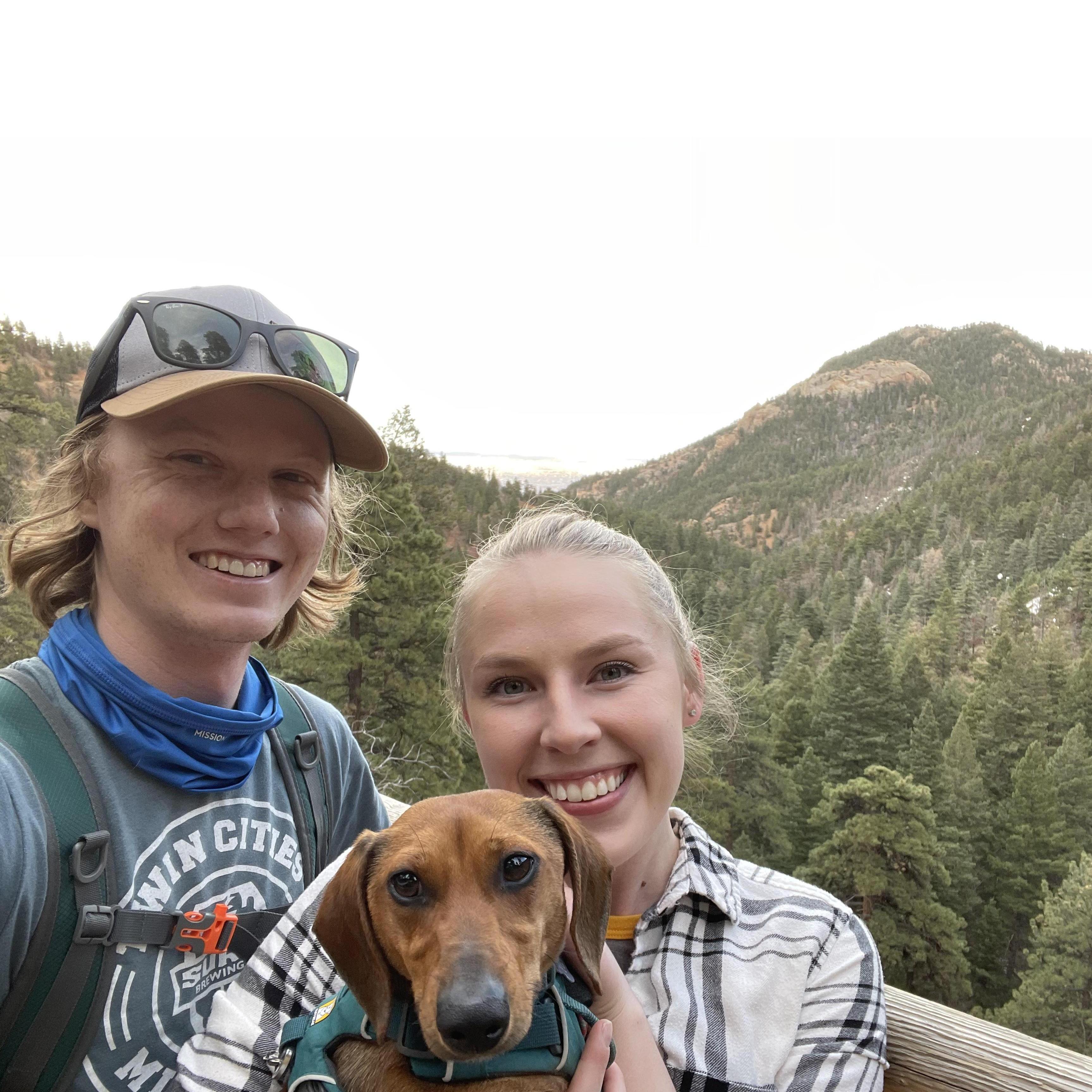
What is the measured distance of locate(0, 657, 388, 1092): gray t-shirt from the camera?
237cm

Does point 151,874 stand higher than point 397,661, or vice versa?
point 151,874

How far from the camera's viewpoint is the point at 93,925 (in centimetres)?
248

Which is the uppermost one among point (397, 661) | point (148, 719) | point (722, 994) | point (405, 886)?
point (148, 719)

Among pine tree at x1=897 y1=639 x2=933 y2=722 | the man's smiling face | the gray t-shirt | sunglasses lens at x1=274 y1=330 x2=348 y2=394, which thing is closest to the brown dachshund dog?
the gray t-shirt

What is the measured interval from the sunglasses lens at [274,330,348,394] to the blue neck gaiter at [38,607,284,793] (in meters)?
1.28

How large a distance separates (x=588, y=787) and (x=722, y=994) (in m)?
0.80

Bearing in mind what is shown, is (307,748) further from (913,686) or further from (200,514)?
(913,686)

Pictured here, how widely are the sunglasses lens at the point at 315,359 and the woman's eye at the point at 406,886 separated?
1924 mm

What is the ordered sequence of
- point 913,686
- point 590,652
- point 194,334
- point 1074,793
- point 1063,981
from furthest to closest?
point 913,686
point 1074,793
point 1063,981
point 194,334
point 590,652

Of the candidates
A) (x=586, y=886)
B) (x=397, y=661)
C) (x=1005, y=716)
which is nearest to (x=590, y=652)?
(x=586, y=886)

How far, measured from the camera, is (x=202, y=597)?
3.05 m

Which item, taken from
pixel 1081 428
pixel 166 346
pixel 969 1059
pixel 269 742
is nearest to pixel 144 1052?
pixel 269 742

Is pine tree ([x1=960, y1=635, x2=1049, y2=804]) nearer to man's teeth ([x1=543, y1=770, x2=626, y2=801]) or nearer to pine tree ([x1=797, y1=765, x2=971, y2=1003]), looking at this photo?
pine tree ([x1=797, y1=765, x2=971, y2=1003])

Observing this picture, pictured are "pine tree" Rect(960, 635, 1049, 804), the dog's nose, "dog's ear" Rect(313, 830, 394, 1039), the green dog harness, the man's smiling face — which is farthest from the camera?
"pine tree" Rect(960, 635, 1049, 804)
